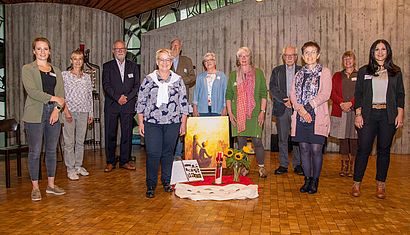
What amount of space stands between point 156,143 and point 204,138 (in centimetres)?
A: 106

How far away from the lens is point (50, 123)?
4.31 m

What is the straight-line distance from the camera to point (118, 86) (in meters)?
6.08

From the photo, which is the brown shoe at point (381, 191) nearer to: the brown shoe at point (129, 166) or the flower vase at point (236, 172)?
the flower vase at point (236, 172)

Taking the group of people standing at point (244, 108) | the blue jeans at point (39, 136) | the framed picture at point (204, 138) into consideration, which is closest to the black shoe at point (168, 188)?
the group of people standing at point (244, 108)

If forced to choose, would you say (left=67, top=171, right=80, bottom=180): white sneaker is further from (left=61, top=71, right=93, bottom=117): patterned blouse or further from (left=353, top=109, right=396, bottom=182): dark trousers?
(left=353, top=109, right=396, bottom=182): dark trousers

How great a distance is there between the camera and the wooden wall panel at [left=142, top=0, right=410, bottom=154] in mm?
8836

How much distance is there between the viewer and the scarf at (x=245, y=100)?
538 centimetres

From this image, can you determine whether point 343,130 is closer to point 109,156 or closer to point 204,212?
point 204,212

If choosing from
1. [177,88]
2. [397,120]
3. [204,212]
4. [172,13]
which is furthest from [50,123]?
[172,13]

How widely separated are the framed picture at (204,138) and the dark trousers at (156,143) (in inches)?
32.4

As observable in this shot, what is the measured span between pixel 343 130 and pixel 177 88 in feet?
7.29

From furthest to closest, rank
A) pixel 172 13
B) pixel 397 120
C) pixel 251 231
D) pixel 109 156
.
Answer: pixel 172 13 < pixel 109 156 < pixel 397 120 < pixel 251 231

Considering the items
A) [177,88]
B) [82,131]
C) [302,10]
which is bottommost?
[82,131]

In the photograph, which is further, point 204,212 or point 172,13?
point 172,13
